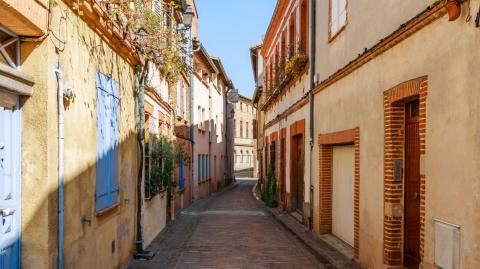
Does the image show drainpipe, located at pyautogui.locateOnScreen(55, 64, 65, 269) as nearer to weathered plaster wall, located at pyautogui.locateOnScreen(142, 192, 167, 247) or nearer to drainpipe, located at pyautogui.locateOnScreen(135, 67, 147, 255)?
drainpipe, located at pyautogui.locateOnScreen(135, 67, 147, 255)

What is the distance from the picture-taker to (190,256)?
9.77 meters

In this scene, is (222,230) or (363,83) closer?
(363,83)

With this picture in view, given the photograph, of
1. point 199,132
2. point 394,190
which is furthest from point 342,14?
point 199,132

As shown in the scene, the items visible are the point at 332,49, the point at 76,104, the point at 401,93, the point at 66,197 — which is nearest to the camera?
the point at 66,197

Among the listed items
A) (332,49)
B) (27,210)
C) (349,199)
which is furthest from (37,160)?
(332,49)

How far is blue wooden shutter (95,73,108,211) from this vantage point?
21.8 ft

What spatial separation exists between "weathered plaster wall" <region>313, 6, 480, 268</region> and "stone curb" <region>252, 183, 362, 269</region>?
57 centimetres

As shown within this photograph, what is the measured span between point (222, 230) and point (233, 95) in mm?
30344

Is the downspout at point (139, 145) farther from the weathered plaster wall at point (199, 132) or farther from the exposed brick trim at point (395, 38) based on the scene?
the weathered plaster wall at point (199, 132)

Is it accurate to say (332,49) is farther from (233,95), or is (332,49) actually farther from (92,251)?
(233,95)

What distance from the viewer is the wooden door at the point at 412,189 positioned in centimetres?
718

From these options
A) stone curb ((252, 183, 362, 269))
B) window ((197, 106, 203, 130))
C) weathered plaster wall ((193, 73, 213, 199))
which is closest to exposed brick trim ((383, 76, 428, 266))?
stone curb ((252, 183, 362, 269))

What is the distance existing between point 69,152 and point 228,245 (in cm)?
621

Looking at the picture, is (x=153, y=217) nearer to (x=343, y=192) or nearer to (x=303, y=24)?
(x=343, y=192)
